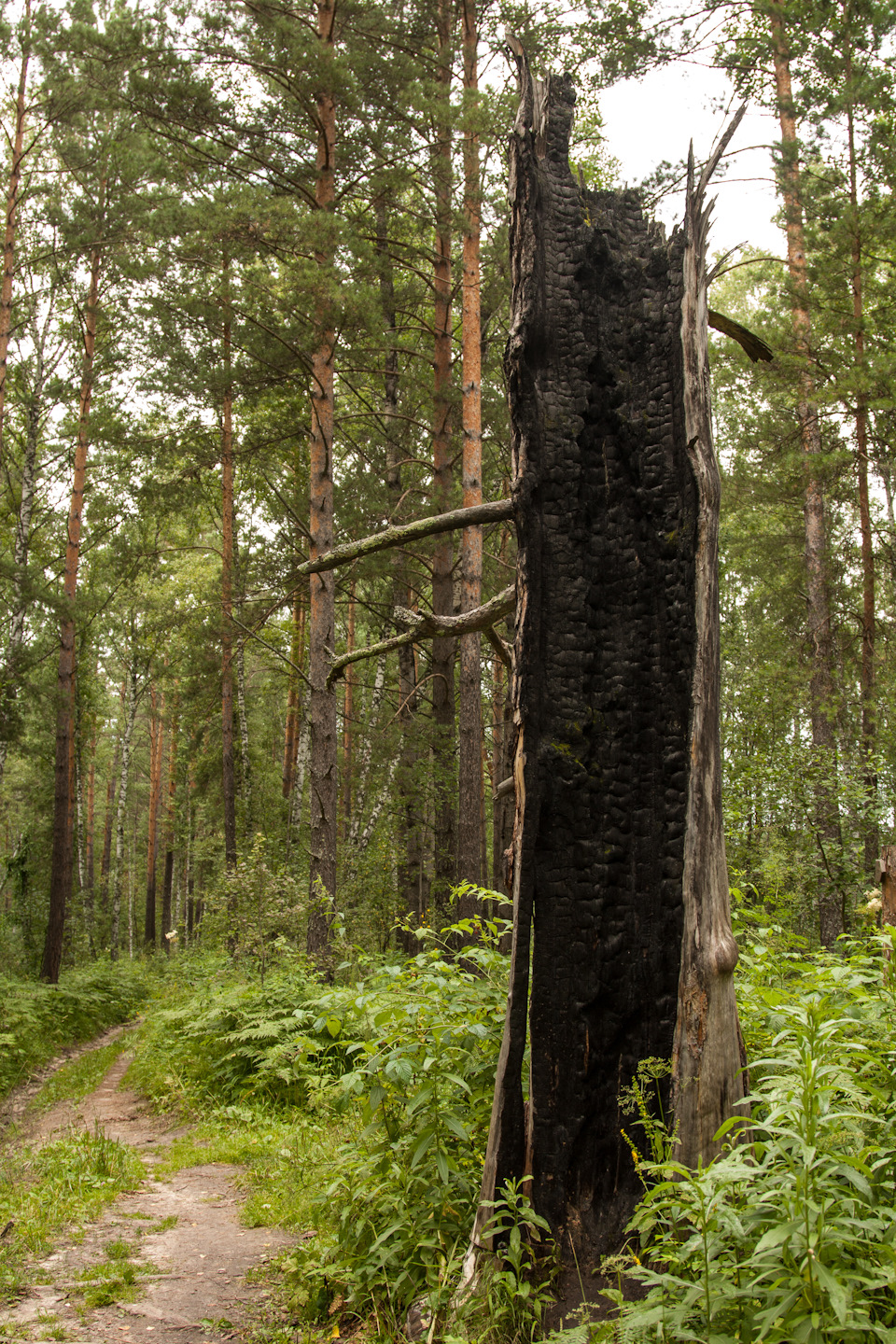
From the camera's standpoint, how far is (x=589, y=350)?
11.0 ft

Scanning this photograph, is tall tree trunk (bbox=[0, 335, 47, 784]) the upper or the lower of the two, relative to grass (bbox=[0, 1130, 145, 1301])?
upper

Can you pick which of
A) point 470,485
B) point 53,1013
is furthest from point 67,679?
point 470,485

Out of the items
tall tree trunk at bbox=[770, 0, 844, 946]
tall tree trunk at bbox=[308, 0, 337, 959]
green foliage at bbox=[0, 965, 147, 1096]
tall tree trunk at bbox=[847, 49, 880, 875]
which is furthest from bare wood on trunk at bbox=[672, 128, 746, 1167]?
tall tree trunk at bbox=[847, 49, 880, 875]

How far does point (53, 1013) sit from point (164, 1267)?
9953mm

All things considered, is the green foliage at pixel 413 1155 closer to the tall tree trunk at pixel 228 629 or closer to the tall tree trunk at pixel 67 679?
the tall tree trunk at pixel 67 679

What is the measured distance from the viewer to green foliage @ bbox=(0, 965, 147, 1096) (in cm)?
1009

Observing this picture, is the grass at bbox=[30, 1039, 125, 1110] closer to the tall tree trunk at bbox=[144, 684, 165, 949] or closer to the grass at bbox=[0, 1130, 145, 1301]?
the grass at bbox=[0, 1130, 145, 1301]

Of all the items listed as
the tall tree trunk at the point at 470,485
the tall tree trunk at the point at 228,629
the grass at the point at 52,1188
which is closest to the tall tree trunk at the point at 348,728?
the tall tree trunk at the point at 228,629

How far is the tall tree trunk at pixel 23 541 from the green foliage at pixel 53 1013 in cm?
391

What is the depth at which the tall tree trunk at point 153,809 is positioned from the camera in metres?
29.4

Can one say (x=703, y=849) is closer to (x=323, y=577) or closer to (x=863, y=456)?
(x=323, y=577)

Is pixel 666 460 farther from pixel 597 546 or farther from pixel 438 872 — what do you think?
pixel 438 872

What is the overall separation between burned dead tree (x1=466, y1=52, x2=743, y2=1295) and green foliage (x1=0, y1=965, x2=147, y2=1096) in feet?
26.8

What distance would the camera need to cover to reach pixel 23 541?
16.4 metres
